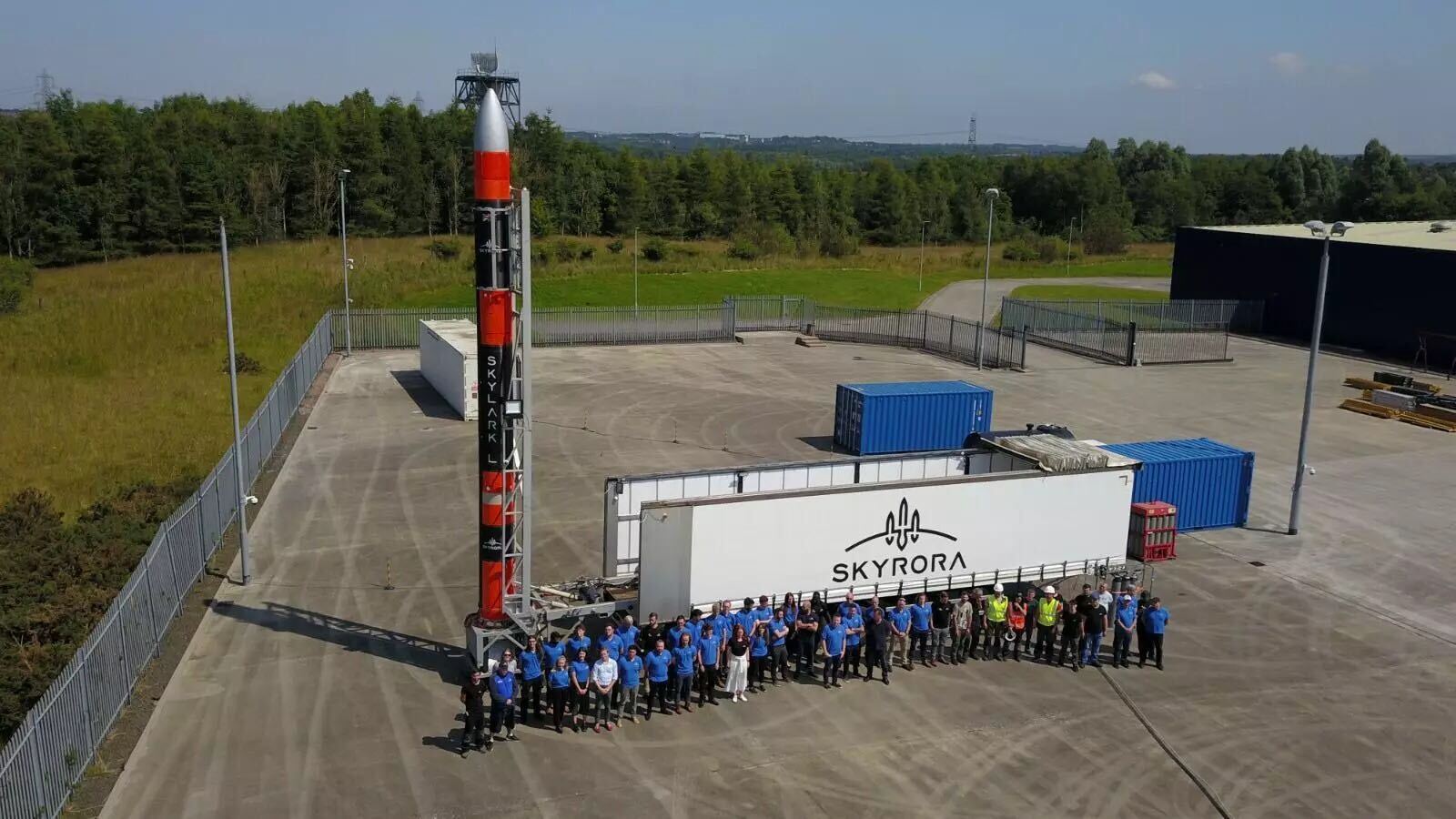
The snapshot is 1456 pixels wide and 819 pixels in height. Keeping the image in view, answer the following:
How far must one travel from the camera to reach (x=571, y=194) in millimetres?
105062

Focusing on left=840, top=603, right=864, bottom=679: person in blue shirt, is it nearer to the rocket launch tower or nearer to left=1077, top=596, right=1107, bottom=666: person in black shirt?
left=1077, top=596, right=1107, bottom=666: person in black shirt

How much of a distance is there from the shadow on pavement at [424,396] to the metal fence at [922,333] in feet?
66.5

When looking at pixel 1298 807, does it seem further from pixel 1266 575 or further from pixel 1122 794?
pixel 1266 575

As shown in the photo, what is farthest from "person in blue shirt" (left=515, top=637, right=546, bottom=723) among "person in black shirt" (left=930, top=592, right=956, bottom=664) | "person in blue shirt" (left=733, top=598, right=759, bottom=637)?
"person in black shirt" (left=930, top=592, right=956, bottom=664)

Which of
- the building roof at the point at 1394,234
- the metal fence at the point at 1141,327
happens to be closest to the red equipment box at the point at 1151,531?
the metal fence at the point at 1141,327

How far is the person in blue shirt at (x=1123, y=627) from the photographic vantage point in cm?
1966

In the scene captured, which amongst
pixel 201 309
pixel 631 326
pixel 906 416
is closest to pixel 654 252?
pixel 631 326

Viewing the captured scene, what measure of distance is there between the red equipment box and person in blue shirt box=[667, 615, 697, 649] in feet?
37.8

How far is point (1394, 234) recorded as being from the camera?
59906mm

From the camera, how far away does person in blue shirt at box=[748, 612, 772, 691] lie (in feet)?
59.4

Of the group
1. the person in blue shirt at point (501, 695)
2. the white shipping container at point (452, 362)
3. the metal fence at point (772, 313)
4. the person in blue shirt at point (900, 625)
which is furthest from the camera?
the metal fence at point (772, 313)

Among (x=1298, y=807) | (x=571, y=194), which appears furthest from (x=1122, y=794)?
(x=571, y=194)

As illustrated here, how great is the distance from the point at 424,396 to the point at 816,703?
26179 millimetres

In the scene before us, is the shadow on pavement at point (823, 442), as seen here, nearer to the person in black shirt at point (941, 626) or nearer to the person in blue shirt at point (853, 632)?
the person in black shirt at point (941, 626)
